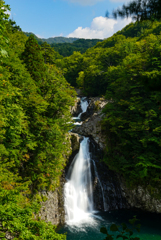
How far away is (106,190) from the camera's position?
15.2 m

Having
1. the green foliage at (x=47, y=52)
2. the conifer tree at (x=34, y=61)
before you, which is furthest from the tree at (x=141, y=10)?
the green foliage at (x=47, y=52)

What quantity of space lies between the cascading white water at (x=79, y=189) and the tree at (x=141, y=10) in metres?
14.4

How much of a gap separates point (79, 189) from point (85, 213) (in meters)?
2.12

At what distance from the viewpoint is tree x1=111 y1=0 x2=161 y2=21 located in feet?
10.0

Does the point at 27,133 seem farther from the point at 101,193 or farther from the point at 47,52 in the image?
the point at 47,52

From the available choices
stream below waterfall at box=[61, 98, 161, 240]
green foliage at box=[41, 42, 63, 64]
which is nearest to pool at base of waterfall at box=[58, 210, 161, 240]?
stream below waterfall at box=[61, 98, 161, 240]

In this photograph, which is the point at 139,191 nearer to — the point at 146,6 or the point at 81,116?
the point at 146,6

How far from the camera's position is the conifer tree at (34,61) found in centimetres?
1341

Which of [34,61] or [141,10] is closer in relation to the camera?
[141,10]

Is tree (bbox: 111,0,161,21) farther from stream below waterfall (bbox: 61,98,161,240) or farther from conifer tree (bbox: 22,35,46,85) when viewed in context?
stream below waterfall (bbox: 61,98,161,240)

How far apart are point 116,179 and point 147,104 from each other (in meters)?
8.27

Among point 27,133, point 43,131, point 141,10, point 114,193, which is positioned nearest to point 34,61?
point 43,131

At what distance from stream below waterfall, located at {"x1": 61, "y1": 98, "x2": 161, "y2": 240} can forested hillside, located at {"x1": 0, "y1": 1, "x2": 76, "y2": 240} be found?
2.47 metres

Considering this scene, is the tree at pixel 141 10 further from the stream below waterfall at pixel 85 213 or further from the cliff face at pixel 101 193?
the stream below waterfall at pixel 85 213
